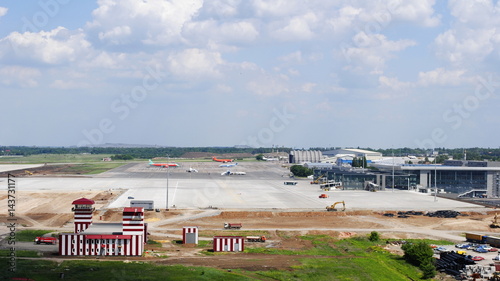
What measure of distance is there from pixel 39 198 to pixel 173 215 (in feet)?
129

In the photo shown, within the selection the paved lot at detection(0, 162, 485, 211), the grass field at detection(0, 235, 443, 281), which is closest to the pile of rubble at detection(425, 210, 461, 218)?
the paved lot at detection(0, 162, 485, 211)

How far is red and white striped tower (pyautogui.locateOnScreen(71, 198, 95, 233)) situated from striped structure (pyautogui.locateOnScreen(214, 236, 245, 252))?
14.2 metres

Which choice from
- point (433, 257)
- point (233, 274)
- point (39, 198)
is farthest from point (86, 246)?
point (39, 198)

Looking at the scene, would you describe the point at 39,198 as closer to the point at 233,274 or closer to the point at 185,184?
the point at 185,184

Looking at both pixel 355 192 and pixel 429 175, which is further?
pixel 429 175

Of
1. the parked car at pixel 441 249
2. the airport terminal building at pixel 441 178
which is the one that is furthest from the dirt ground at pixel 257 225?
the airport terminal building at pixel 441 178

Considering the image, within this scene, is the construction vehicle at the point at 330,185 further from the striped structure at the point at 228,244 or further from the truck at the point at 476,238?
the striped structure at the point at 228,244

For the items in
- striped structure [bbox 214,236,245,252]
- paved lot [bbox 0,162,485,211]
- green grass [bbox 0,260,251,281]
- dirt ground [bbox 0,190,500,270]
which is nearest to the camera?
green grass [bbox 0,260,251,281]

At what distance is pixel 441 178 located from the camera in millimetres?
150125

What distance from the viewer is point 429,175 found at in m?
152

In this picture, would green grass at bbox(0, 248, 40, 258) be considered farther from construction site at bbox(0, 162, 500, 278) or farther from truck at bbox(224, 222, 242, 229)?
truck at bbox(224, 222, 242, 229)

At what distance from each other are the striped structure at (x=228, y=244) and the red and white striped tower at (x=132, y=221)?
29.1 feet

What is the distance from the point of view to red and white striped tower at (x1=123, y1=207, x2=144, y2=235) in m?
A: 57.3

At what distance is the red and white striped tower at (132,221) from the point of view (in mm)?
57344
